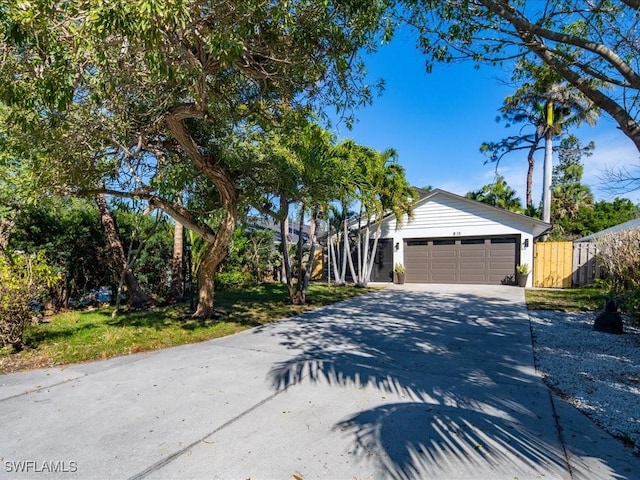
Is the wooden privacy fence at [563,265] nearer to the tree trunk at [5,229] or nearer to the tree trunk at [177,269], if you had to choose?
the tree trunk at [177,269]

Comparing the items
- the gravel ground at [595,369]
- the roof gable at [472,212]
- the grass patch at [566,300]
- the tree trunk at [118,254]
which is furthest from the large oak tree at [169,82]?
the roof gable at [472,212]

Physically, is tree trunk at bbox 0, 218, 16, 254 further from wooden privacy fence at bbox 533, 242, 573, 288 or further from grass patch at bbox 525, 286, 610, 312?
wooden privacy fence at bbox 533, 242, 573, 288

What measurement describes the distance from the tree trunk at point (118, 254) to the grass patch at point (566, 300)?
32.8 feet

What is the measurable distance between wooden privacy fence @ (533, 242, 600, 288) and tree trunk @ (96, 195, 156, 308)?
14567mm

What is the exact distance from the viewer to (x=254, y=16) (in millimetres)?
4020

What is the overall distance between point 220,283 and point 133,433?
10670 mm

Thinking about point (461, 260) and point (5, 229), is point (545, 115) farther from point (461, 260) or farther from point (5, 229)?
point (5, 229)

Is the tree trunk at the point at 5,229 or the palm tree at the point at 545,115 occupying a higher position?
the palm tree at the point at 545,115

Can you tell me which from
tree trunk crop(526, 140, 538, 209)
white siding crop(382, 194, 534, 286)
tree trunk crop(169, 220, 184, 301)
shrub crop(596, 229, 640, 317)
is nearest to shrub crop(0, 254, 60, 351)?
tree trunk crop(169, 220, 184, 301)

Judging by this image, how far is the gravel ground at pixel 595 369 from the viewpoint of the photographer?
3.27 m

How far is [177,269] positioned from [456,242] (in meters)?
12.1

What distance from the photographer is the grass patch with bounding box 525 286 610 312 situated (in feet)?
30.8

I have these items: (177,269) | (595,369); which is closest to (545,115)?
(595,369)

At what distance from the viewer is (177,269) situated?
388 inches
